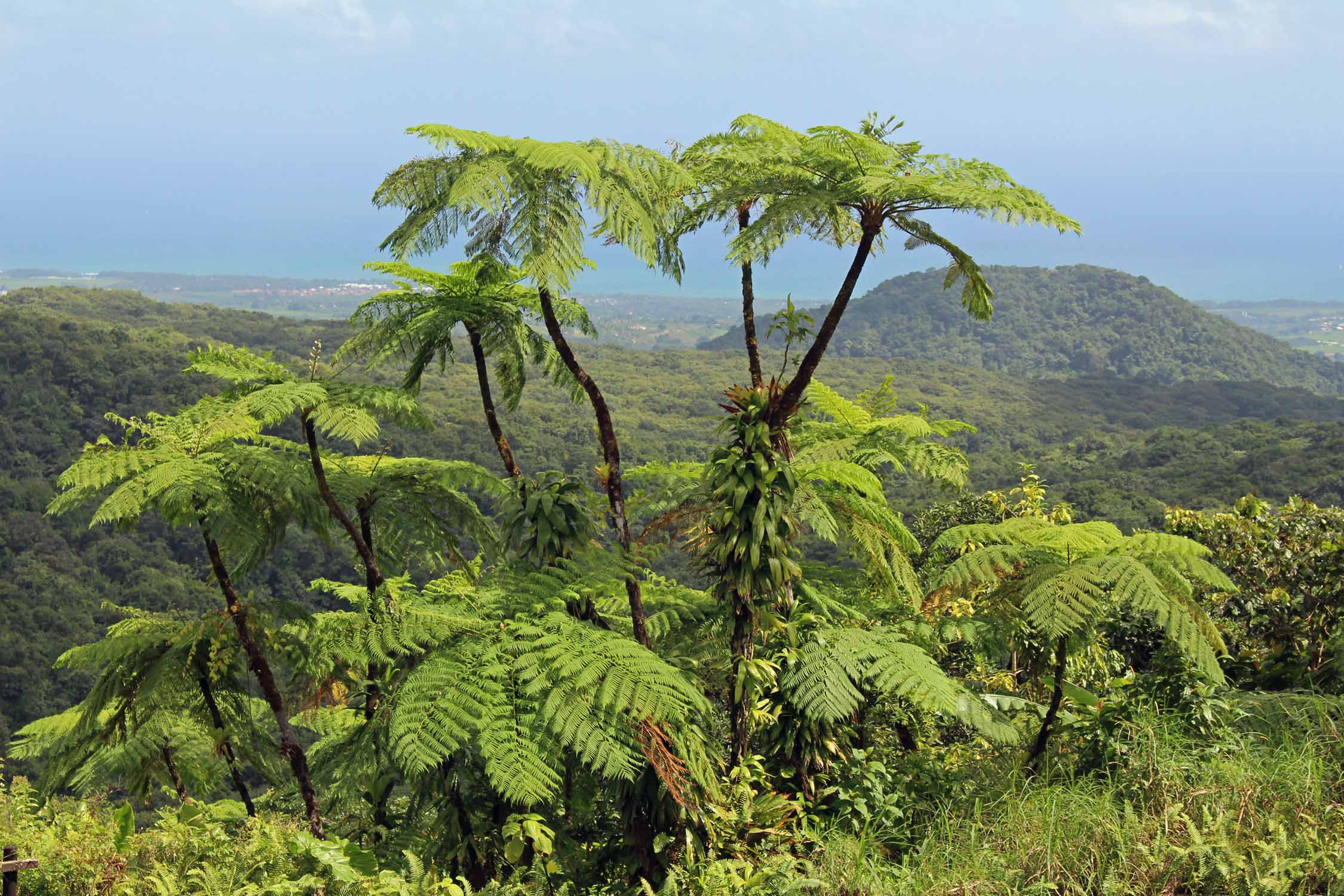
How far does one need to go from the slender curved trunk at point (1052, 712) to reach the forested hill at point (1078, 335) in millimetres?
122945

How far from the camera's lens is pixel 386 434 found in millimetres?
10703

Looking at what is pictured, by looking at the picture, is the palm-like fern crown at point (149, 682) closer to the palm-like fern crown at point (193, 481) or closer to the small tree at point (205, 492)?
the small tree at point (205, 492)

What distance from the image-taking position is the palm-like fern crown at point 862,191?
11.5 feet

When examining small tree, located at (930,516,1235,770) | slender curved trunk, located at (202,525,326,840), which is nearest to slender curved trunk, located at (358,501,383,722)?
slender curved trunk, located at (202,525,326,840)

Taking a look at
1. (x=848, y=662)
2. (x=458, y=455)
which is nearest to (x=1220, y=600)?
(x=848, y=662)

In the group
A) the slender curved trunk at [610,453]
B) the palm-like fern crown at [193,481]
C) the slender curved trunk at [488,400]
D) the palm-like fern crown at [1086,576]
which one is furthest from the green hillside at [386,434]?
the palm-like fern crown at [1086,576]

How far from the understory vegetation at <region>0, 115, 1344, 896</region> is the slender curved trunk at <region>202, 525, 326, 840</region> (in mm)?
24

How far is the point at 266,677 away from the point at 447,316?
6.41 ft

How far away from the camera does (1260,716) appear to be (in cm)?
443

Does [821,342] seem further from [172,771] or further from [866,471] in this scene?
[172,771]

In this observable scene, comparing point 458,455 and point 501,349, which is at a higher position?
point 501,349

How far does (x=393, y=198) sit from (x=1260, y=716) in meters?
4.93

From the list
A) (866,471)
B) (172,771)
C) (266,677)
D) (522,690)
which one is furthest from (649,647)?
(172,771)

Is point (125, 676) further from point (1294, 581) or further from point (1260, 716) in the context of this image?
point (1294, 581)
